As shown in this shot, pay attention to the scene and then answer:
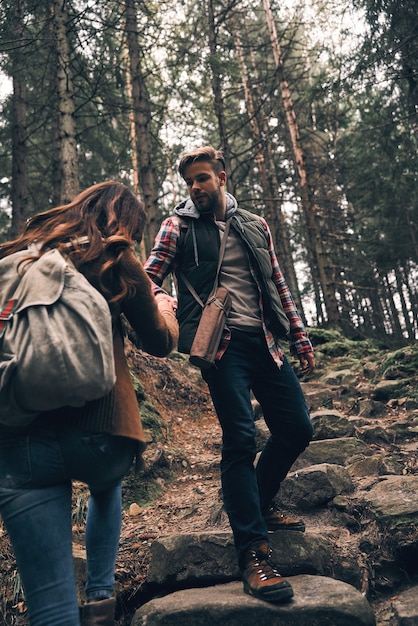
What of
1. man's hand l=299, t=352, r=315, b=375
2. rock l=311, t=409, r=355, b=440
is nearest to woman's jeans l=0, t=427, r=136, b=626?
man's hand l=299, t=352, r=315, b=375

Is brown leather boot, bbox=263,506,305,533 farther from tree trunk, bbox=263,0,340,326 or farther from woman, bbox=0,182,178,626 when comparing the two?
tree trunk, bbox=263,0,340,326

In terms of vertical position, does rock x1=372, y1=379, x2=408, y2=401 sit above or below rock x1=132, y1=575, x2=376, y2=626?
above

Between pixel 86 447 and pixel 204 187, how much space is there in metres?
2.13

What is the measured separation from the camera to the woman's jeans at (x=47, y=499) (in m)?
1.70

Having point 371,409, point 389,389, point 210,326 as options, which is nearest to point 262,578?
point 210,326

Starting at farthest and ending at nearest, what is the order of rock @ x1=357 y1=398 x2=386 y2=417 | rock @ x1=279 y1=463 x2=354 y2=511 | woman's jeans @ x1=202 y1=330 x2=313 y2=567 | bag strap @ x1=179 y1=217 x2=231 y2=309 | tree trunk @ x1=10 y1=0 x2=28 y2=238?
tree trunk @ x1=10 y1=0 x2=28 y2=238
rock @ x1=357 y1=398 x2=386 y2=417
rock @ x1=279 y1=463 x2=354 y2=511
bag strap @ x1=179 y1=217 x2=231 y2=309
woman's jeans @ x1=202 y1=330 x2=313 y2=567

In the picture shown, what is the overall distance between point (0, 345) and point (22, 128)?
40.7 ft

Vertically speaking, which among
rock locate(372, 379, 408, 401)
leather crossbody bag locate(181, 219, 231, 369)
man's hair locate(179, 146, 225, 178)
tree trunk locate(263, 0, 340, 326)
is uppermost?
tree trunk locate(263, 0, 340, 326)

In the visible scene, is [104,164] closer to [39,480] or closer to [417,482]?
[417,482]

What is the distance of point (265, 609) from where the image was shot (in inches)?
107

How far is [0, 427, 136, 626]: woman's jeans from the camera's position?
1698mm

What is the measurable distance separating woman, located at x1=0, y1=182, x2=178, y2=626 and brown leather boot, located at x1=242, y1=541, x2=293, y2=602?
36.1 inches

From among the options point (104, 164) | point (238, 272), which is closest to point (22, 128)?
point (104, 164)

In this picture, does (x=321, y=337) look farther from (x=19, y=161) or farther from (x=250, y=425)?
(x=250, y=425)
